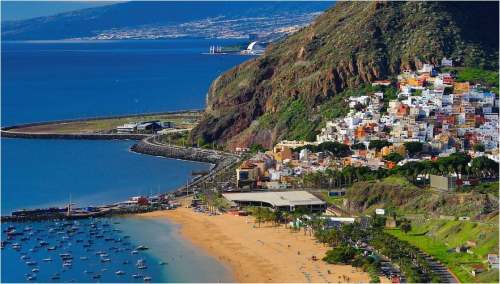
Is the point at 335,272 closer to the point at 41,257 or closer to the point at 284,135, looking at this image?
the point at 41,257

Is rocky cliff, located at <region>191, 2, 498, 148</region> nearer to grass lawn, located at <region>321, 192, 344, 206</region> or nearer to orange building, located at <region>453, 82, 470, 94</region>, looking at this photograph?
orange building, located at <region>453, 82, 470, 94</region>

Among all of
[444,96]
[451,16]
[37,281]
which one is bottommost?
[37,281]

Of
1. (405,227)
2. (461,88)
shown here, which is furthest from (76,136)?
(405,227)

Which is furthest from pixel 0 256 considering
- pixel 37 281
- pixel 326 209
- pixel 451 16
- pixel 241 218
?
pixel 451 16

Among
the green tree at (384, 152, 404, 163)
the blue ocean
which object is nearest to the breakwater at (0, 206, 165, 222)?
the blue ocean

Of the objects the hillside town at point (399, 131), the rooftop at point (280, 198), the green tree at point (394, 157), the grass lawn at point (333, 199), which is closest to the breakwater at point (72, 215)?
the rooftop at point (280, 198)
